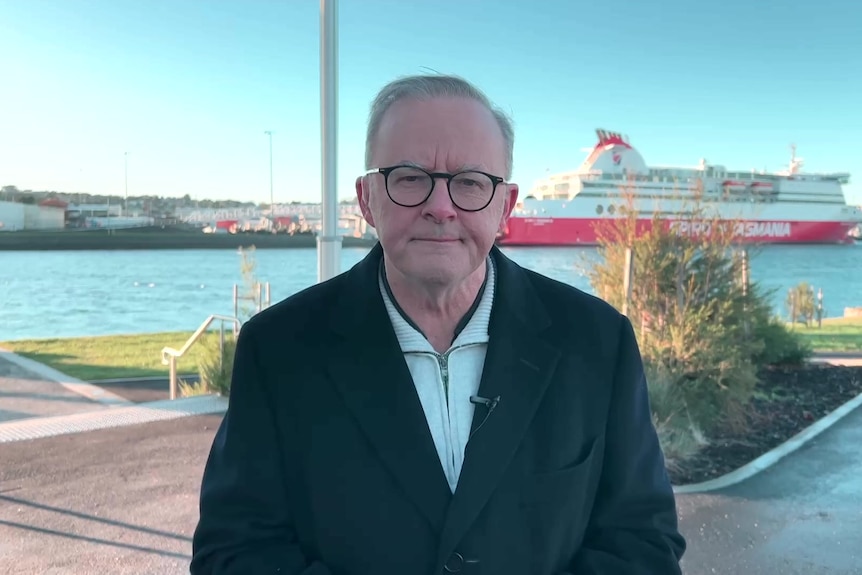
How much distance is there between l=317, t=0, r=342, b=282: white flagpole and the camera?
4070 mm

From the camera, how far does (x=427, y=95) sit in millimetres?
1316

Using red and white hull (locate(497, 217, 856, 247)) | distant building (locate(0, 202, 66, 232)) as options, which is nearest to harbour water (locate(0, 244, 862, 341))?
distant building (locate(0, 202, 66, 232))

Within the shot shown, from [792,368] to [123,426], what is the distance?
7475 millimetres

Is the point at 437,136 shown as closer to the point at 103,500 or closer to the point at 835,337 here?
the point at 103,500

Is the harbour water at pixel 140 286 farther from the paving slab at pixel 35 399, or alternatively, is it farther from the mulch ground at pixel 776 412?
the paving slab at pixel 35 399

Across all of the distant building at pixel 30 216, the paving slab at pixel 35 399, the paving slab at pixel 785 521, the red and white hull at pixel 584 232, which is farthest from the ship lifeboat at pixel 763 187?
the paving slab at pixel 35 399

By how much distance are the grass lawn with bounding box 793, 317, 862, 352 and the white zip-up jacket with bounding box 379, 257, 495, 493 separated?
380 inches

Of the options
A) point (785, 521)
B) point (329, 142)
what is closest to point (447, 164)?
point (329, 142)

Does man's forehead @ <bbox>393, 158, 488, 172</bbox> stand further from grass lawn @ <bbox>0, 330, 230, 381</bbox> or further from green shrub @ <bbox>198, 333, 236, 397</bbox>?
grass lawn @ <bbox>0, 330, 230, 381</bbox>

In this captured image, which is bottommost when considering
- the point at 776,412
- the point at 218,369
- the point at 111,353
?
the point at 111,353

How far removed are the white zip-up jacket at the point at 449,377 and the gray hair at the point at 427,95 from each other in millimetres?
326

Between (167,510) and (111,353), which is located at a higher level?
(167,510)

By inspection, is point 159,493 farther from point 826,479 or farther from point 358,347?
point 826,479

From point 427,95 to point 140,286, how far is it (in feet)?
83.8
